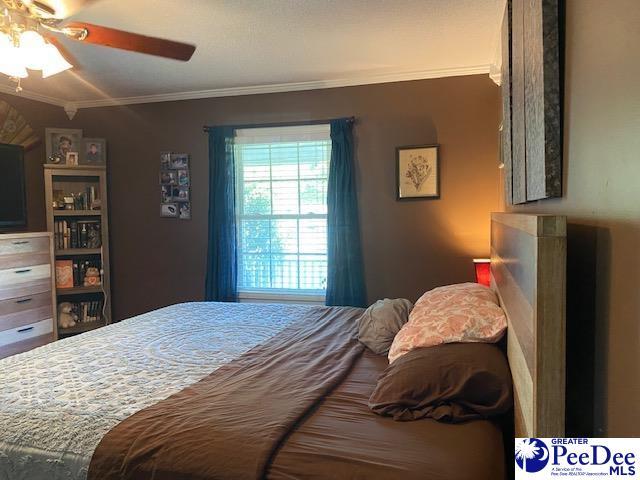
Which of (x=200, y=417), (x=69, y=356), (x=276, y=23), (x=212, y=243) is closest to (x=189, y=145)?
(x=212, y=243)

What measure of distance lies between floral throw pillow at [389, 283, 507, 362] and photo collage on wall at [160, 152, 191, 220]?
119 inches

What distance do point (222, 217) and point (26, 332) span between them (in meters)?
1.83

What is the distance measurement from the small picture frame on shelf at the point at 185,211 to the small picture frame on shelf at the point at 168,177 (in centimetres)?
22

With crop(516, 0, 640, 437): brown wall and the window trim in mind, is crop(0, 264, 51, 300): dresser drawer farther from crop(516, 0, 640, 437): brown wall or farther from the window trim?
crop(516, 0, 640, 437): brown wall

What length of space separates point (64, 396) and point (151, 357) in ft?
1.67

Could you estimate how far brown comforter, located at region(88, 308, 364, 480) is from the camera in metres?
1.34

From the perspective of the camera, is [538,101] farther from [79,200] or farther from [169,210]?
[79,200]

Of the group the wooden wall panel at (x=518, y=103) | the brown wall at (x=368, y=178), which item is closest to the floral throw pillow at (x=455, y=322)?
the wooden wall panel at (x=518, y=103)

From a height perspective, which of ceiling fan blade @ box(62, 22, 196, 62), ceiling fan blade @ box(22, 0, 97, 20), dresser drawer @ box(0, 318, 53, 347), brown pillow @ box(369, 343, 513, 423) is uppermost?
ceiling fan blade @ box(22, 0, 97, 20)

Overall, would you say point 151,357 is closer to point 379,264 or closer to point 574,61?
point 574,61

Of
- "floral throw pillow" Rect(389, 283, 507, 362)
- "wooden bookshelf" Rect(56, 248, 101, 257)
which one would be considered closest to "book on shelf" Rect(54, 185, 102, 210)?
"wooden bookshelf" Rect(56, 248, 101, 257)

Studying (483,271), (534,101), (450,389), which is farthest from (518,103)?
(483,271)

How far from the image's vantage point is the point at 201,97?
449 centimetres

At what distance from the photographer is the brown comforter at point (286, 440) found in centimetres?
128
